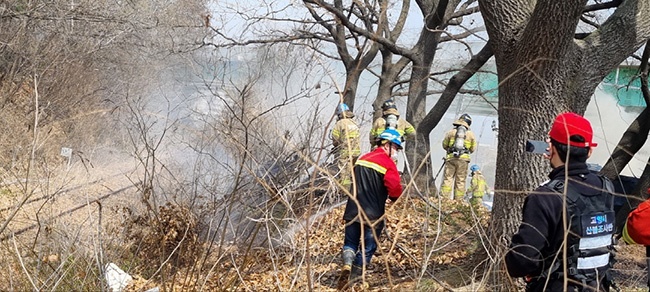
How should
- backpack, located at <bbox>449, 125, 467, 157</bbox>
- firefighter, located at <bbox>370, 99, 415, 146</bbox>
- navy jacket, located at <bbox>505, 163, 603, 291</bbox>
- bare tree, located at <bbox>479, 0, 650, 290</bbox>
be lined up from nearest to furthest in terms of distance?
navy jacket, located at <bbox>505, 163, 603, 291</bbox>
bare tree, located at <bbox>479, 0, 650, 290</bbox>
firefighter, located at <bbox>370, 99, 415, 146</bbox>
backpack, located at <bbox>449, 125, 467, 157</bbox>

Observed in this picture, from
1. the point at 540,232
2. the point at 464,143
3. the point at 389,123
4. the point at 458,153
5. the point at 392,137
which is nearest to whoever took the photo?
Result: the point at 540,232

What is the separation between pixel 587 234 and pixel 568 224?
0.20 meters

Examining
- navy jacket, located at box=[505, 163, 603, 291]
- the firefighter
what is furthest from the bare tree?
the firefighter

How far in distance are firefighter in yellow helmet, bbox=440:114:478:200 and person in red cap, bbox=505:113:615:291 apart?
903 centimetres

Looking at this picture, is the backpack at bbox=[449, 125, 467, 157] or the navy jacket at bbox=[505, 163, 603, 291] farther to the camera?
the backpack at bbox=[449, 125, 467, 157]

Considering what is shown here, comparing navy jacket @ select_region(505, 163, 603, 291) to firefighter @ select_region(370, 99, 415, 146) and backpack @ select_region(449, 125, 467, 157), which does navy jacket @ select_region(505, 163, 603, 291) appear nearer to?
firefighter @ select_region(370, 99, 415, 146)

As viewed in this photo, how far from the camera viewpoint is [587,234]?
11.8 feet

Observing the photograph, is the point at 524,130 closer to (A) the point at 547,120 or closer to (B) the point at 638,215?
(A) the point at 547,120

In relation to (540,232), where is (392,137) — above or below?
above

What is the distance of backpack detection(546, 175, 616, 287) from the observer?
140 inches

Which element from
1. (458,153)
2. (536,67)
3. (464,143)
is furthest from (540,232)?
(464,143)

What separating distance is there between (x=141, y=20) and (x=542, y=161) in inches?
566

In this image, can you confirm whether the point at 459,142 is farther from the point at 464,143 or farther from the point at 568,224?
the point at 568,224

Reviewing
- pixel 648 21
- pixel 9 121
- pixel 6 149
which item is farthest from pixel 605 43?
pixel 9 121
